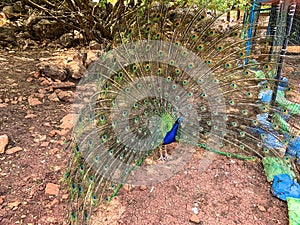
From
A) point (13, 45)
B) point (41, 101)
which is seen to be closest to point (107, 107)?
point (41, 101)

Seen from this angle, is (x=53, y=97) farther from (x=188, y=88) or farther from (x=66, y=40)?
(x=66, y=40)

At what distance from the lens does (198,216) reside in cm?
224

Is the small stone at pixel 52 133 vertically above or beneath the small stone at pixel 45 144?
above

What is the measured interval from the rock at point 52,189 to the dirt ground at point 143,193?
11mm

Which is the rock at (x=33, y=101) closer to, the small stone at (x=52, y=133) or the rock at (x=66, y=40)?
the small stone at (x=52, y=133)

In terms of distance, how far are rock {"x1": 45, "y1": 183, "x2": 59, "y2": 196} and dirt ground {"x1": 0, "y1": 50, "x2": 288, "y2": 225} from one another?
1cm

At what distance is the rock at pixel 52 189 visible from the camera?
241cm

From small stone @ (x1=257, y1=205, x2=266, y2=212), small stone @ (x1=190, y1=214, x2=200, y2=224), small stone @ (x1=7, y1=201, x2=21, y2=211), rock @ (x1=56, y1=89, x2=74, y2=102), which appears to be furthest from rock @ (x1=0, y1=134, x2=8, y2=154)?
small stone @ (x1=257, y1=205, x2=266, y2=212)

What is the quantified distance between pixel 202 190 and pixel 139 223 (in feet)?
2.34

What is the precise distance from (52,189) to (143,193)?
34.2 inches

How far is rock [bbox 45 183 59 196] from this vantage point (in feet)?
7.91

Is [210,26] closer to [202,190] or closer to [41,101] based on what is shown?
[202,190]

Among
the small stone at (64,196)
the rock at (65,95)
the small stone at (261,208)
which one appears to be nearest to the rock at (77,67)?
the rock at (65,95)

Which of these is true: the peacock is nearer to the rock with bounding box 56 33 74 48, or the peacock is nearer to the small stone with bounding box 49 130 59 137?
the small stone with bounding box 49 130 59 137
